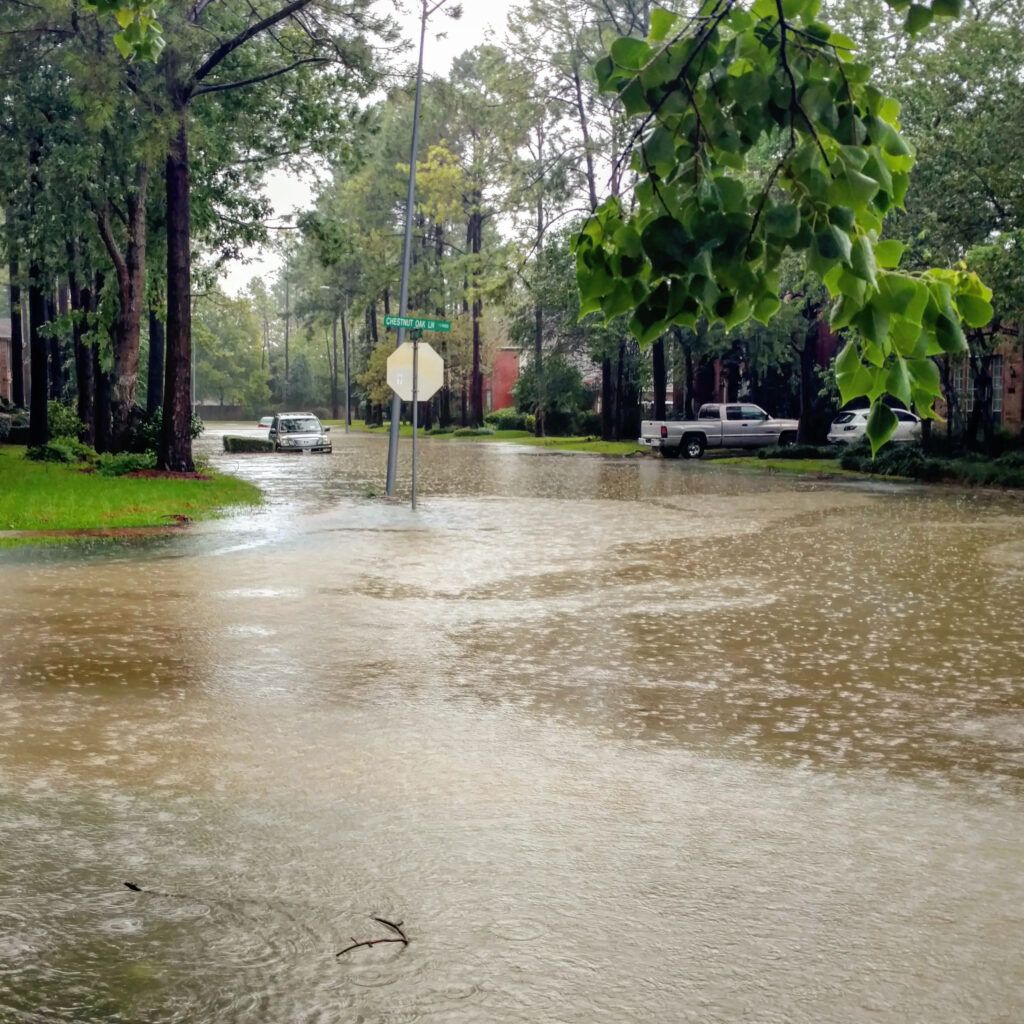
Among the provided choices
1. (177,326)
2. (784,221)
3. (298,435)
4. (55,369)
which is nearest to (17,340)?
(55,369)

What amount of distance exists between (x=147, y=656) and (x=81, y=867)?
187 inches

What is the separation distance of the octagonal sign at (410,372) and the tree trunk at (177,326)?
23.7 ft

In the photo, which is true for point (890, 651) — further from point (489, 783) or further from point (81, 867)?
point (81, 867)

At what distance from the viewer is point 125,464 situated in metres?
29.9

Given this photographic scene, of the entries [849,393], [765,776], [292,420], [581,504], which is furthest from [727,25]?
[292,420]

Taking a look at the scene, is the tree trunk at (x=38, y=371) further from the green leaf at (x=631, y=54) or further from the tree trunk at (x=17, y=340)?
the green leaf at (x=631, y=54)

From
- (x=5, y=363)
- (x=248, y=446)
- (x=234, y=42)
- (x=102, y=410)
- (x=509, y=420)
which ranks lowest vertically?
(x=248, y=446)

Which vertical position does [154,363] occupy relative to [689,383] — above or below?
above

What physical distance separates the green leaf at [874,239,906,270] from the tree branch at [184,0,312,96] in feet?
90.8

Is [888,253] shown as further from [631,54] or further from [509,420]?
[509,420]

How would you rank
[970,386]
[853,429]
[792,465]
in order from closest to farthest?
[792,465]
[853,429]
[970,386]

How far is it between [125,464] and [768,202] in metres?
28.7

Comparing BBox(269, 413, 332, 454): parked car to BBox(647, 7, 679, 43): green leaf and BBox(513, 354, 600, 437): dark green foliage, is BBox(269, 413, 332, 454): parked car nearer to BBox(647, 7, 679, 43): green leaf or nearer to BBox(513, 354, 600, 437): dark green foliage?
BBox(513, 354, 600, 437): dark green foliage

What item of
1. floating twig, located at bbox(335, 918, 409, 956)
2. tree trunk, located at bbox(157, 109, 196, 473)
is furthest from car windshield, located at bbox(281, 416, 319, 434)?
floating twig, located at bbox(335, 918, 409, 956)
